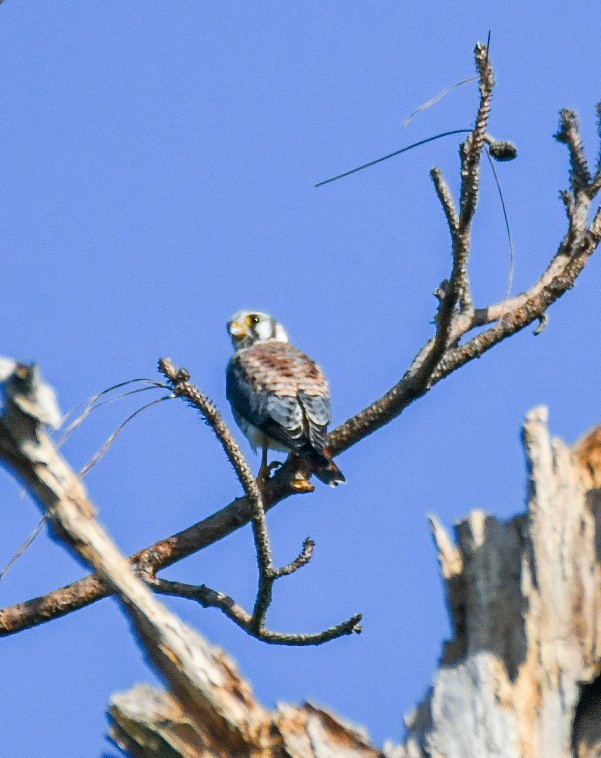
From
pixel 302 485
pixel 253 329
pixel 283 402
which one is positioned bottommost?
pixel 302 485

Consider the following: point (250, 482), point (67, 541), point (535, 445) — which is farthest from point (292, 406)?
point (67, 541)

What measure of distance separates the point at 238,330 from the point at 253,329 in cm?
11

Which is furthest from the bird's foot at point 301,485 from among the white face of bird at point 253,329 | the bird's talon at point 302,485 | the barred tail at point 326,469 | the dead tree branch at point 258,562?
the white face of bird at point 253,329

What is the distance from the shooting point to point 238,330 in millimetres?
9141

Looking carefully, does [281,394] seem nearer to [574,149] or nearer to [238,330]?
[238,330]

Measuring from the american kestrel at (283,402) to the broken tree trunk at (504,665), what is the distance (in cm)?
253

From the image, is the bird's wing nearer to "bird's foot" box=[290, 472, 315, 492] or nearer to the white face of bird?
"bird's foot" box=[290, 472, 315, 492]

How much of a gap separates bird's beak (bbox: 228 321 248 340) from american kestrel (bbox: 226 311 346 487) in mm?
658

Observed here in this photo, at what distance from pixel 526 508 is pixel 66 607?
2.30 m

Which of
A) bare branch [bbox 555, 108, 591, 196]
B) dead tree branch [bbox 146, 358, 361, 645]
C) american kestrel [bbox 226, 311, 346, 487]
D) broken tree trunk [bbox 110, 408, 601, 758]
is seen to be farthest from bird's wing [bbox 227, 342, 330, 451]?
broken tree trunk [bbox 110, 408, 601, 758]

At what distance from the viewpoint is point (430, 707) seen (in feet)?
11.1

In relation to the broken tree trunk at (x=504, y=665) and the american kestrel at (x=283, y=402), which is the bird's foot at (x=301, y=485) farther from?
the broken tree trunk at (x=504, y=665)

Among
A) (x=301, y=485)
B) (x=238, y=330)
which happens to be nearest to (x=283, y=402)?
(x=301, y=485)

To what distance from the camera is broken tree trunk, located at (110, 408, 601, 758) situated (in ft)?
10.7
